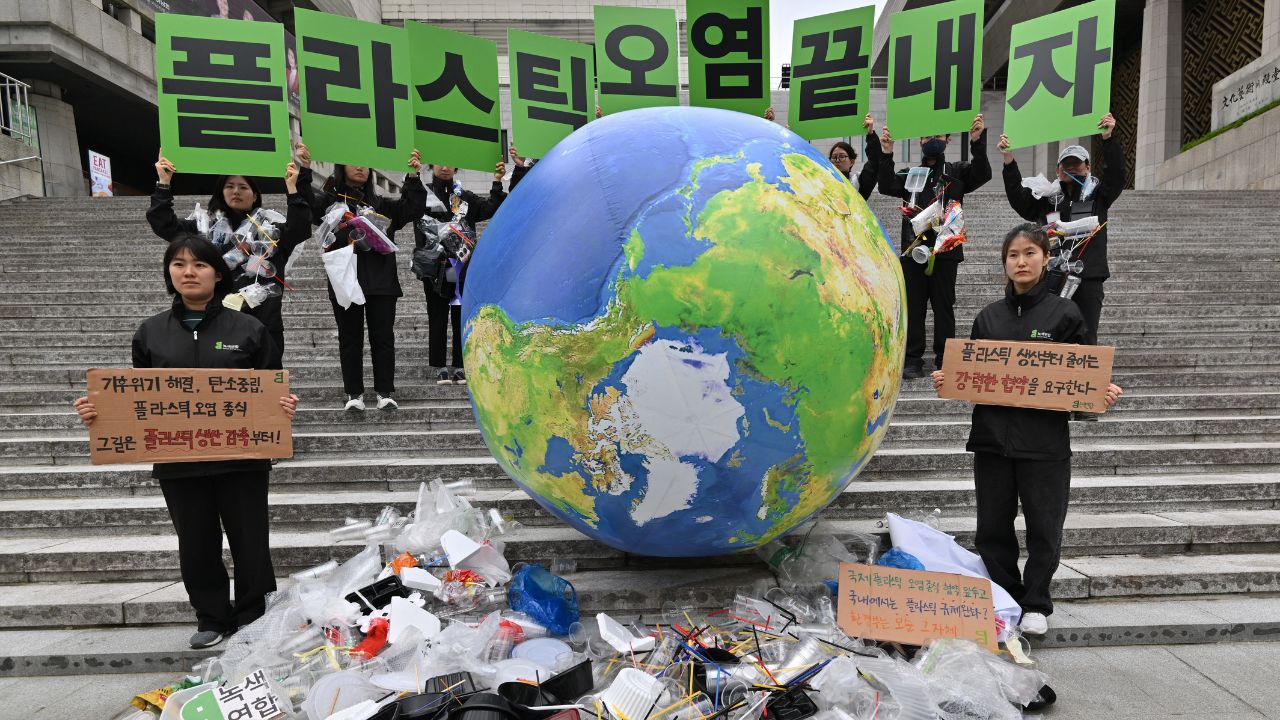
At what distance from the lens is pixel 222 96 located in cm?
396

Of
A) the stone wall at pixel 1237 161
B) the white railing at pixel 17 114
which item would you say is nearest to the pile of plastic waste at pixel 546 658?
the white railing at pixel 17 114

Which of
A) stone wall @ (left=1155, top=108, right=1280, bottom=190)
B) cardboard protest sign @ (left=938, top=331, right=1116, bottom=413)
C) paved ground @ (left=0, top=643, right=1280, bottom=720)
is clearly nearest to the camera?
paved ground @ (left=0, top=643, right=1280, bottom=720)

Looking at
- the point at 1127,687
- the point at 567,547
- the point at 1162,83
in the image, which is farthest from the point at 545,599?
the point at 1162,83

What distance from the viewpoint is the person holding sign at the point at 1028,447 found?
9.48 ft

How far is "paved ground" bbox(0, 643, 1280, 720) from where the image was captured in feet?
8.02

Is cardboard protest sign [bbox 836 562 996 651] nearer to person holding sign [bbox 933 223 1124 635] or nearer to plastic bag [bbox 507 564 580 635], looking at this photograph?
person holding sign [bbox 933 223 1124 635]

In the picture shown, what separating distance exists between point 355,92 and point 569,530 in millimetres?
3053

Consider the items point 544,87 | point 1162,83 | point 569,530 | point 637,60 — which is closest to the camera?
point 569,530

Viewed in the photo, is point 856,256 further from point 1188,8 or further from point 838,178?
point 1188,8

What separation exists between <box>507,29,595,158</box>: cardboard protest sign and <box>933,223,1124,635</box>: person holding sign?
2888 millimetres

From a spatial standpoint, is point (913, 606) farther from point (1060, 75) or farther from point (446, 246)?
point (446, 246)

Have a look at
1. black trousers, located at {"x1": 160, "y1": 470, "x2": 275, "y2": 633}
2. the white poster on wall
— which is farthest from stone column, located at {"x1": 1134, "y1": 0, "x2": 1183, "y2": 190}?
the white poster on wall

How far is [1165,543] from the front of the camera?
3.70 metres

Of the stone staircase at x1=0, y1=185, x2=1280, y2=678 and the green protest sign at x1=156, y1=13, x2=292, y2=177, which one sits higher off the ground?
the green protest sign at x1=156, y1=13, x2=292, y2=177
